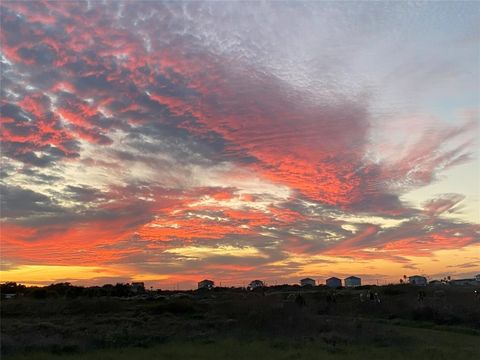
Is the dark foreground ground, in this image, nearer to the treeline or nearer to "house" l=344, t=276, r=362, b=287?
the treeline

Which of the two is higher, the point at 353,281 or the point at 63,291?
the point at 353,281

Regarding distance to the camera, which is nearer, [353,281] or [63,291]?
[63,291]

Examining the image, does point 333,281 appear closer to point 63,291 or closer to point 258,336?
point 63,291

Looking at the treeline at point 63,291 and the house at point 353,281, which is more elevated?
the house at point 353,281

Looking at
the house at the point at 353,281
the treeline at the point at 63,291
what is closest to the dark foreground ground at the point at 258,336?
the treeline at the point at 63,291

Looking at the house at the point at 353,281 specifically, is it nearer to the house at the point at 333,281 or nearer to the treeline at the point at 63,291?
the house at the point at 333,281

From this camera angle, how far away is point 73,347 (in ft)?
90.5

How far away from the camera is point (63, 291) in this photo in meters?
88.1

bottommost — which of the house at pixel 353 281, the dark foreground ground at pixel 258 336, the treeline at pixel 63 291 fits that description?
the dark foreground ground at pixel 258 336

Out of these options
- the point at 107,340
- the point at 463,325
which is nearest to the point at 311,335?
the point at 107,340

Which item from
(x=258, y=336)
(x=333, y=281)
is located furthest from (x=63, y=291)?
(x=333, y=281)

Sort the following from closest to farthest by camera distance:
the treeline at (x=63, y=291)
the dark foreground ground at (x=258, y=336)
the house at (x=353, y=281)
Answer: the dark foreground ground at (x=258, y=336) → the treeline at (x=63, y=291) → the house at (x=353, y=281)

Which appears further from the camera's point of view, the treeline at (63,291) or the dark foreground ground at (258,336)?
the treeline at (63,291)

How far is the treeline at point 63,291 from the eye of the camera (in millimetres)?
81375
